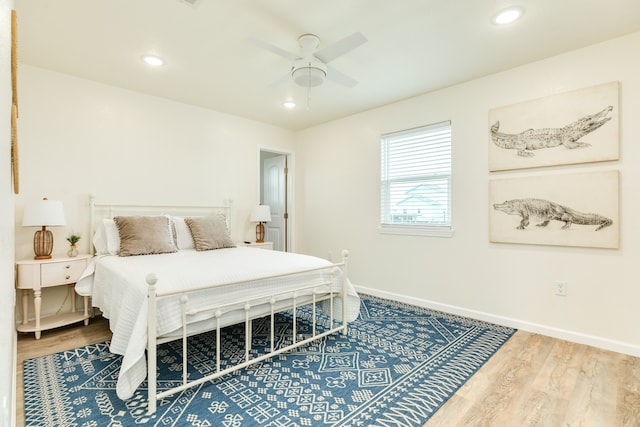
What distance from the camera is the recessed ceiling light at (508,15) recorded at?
223 cm

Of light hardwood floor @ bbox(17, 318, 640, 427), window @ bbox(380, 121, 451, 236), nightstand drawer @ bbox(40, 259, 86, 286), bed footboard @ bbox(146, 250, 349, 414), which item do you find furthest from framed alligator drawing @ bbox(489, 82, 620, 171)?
nightstand drawer @ bbox(40, 259, 86, 286)

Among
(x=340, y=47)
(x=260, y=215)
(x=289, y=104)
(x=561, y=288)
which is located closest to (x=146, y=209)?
(x=260, y=215)

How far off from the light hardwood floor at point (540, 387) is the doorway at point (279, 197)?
2976 millimetres

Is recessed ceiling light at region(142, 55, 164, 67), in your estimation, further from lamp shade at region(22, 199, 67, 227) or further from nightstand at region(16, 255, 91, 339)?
nightstand at region(16, 255, 91, 339)

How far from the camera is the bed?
1880 millimetres

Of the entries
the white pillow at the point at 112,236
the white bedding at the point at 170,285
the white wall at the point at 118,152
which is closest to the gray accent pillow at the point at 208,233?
the white bedding at the point at 170,285

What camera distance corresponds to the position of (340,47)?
2264 mm

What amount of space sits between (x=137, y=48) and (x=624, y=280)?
14.5 feet

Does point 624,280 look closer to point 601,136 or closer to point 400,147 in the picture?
point 601,136

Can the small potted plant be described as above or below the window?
below

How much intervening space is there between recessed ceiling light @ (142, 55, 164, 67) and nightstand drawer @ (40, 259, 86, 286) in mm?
1940

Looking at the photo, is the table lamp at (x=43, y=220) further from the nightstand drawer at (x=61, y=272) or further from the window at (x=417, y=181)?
the window at (x=417, y=181)

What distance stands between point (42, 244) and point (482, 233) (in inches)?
165

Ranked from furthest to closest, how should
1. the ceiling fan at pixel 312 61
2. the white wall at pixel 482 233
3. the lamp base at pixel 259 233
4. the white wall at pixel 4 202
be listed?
the lamp base at pixel 259 233 < the white wall at pixel 482 233 < the ceiling fan at pixel 312 61 < the white wall at pixel 4 202
